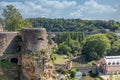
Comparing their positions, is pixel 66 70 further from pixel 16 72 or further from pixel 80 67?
pixel 16 72

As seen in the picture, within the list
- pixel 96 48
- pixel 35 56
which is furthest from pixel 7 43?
pixel 96 48

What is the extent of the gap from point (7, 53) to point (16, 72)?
2.04 m

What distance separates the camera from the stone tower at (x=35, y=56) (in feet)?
109

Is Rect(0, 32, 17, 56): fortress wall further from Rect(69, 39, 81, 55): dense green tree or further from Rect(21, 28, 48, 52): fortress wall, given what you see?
Rect(69, 39, 81, 55): dense green tree

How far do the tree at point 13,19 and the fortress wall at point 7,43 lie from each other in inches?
555

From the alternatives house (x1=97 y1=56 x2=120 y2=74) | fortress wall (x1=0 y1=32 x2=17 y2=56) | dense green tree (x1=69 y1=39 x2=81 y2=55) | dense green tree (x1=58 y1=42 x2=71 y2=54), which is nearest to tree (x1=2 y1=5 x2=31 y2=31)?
fortress wall (x1=0 y1=32 x2=17 y2=56)

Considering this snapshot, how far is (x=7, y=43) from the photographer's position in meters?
34.8

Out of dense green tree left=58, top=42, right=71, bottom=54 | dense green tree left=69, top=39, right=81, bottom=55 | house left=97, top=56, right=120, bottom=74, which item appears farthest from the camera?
dense green tree left=69, top=39, right=81, bottom=55

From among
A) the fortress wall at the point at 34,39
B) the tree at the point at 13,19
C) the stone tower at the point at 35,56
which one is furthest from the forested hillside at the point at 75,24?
the stone tower at the point at 35,56

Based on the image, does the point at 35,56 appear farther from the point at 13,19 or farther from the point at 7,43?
the point at 13,19

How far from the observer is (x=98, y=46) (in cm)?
9525

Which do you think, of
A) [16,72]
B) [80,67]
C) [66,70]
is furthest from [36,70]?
[80,67]

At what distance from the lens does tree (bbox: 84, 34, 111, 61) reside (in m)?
92.4

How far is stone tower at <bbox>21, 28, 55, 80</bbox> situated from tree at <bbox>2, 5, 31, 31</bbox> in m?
15.8
